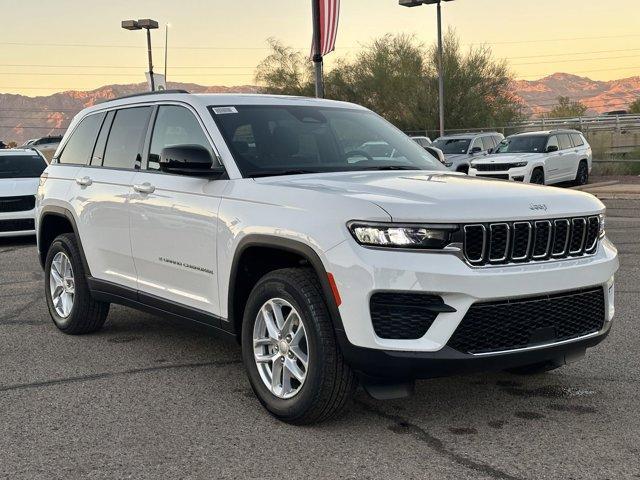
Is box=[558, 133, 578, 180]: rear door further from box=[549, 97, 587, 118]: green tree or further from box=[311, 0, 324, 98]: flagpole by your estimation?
box=[549, 97, 587, 118]: green tree

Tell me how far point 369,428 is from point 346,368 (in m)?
0.42

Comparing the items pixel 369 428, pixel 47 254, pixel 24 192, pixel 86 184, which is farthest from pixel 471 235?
pixel 24 192

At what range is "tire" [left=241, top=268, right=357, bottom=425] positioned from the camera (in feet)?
13.4

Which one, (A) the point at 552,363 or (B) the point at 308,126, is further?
(B) the point at 308,126

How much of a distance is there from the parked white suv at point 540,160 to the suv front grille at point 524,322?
16543 millimetres

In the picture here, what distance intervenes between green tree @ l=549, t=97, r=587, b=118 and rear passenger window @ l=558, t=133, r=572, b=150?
5730 centimetres

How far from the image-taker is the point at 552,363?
4809 mm

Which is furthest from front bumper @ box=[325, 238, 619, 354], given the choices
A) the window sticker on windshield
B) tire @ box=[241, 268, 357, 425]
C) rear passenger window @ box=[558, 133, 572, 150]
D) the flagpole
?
rear passenger window @ box=[558, 133, 572, 150]

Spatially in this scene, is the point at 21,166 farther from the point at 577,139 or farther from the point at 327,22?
the point at 577,139

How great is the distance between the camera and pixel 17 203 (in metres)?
13.3

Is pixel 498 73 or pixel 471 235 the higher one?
pixel 498 73

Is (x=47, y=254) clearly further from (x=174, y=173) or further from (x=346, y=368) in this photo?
(x=346, y=368)

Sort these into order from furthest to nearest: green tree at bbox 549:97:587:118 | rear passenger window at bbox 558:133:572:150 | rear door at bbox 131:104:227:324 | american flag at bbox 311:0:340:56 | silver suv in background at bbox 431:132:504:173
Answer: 1. green tree at bbox 549:97:587:118
2. silver suv in background at bbox 431:132:504:173
3. rear passenger window at bbox 558:133:572:150
4. american flag at bbox 311:0:340:56
5. rear door at bbox 131:104:227:324

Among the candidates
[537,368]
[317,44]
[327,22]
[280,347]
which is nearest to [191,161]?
[280,347]
